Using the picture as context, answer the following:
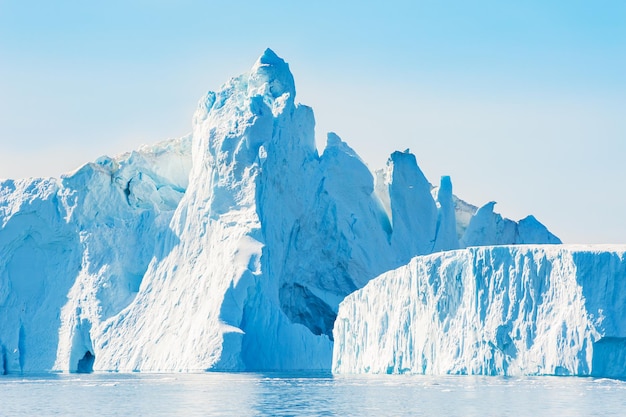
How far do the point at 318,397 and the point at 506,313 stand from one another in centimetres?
761

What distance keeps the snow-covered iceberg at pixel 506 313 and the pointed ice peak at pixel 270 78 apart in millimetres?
A: 11295

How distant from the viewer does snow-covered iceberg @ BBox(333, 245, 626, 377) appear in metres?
30.9

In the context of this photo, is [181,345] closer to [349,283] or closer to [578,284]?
[349,283]

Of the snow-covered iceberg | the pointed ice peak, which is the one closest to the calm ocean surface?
the snow-covered iceberg

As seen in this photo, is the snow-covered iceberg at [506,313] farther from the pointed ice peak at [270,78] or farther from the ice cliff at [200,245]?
the pointed ice peak at [270,78]

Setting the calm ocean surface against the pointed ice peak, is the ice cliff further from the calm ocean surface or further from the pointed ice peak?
the calm ocean surface

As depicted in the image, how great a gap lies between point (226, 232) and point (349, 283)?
603cm

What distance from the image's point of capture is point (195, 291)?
42.2 m

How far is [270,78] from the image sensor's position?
46.6 metres

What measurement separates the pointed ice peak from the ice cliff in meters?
0.05

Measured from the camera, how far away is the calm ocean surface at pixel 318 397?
76.2ft

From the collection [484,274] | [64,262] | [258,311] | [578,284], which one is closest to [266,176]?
[258,311]

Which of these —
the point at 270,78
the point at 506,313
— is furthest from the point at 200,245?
the point at 506,313

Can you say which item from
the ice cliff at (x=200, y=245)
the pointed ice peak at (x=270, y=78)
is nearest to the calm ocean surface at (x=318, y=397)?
the ice cliff at (x=200, y=245)
